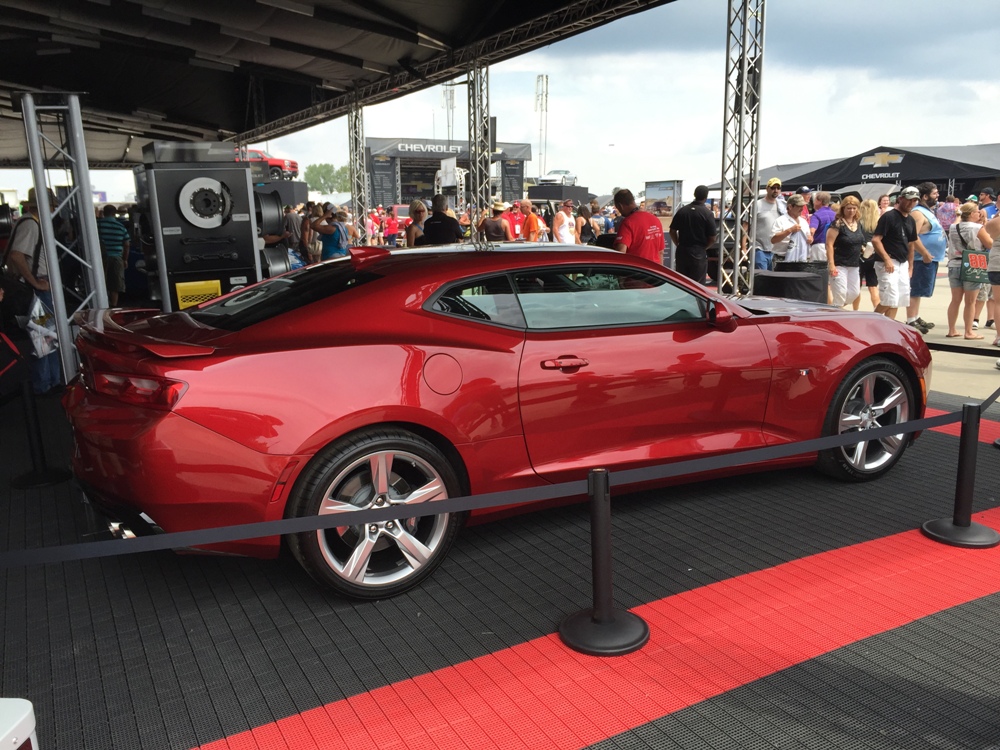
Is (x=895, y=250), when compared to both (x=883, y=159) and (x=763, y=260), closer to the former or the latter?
(x=763, y=260)

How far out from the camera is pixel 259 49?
14852mm

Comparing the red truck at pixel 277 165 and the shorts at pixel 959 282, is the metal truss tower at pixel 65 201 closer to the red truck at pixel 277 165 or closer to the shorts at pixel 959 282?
the shorts at pixel 959 282

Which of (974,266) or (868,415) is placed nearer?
(868,415)

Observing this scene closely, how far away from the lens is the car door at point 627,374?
351 cm

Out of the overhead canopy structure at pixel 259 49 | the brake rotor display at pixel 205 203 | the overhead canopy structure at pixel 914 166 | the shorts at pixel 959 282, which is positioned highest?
the overhead canopy structure at pixel 259 49

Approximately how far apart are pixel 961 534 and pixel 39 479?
16.8ft

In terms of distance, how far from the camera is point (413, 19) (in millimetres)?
11898

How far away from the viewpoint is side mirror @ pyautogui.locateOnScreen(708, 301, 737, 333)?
3908mm

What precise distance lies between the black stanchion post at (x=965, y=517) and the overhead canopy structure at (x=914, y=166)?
21.4 meters

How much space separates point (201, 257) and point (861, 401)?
5.87m

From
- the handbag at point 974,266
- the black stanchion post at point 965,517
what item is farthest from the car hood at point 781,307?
the handbag at point 974,266

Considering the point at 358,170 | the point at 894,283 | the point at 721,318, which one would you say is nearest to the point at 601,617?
the point at 721,318

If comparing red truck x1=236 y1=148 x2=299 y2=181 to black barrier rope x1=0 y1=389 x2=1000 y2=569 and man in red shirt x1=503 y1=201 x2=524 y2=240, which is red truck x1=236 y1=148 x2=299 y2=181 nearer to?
man in red shirt x1=503 y1=201 x2=524 y2=240

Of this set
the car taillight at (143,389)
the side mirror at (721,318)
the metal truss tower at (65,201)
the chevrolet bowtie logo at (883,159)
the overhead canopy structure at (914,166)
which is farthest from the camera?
the chevrolet bowtie logo at (883,159)
